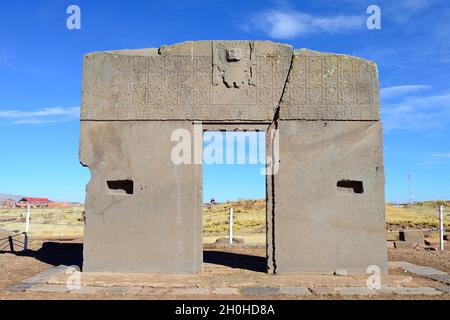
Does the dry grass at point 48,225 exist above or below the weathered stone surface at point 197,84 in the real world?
below

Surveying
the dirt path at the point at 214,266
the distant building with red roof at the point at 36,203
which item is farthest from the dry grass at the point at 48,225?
the distant building with red roof at the point at 36,203

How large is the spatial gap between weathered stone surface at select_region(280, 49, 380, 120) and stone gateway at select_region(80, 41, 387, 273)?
2 cm

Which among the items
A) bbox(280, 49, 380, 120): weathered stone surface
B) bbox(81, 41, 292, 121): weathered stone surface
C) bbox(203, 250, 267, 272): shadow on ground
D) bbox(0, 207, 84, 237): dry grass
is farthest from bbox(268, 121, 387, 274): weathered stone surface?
bbox(0, 207, 84, 237): dry grass

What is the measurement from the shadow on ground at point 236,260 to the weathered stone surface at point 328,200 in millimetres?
896

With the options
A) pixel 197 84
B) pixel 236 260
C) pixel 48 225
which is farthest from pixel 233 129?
pixel 48 225

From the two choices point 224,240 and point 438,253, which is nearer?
point 438,253

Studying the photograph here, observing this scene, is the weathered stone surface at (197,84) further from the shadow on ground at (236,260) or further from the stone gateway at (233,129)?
the shadow on ground at (236,260)

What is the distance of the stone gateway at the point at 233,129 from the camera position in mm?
6961

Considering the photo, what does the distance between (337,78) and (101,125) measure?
13.1ft
